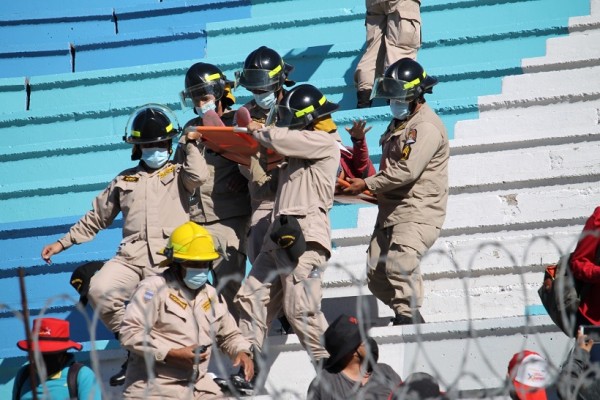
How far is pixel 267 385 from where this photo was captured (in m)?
7.33

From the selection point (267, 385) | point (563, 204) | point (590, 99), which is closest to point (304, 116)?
point (267, 385)

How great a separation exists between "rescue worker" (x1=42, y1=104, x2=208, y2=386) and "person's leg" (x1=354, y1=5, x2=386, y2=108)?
2.12 metres

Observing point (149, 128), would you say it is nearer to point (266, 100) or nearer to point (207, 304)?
point (266, 100)

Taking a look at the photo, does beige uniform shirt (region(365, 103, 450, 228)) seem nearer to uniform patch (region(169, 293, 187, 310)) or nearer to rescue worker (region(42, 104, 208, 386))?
rescue worker (region(42, 104, 208, 386))

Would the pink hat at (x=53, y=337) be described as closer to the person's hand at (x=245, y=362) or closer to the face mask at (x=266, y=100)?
the person's hand at (x=245, y=362)

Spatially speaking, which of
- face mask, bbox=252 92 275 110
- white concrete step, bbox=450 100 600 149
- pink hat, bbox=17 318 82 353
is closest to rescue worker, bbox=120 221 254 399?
pink hat, bbox=17 318 82 353

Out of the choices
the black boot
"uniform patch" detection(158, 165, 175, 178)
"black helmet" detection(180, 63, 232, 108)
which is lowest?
the black boot

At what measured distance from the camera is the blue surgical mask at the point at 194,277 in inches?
260

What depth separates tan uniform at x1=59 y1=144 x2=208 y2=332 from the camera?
7500 millimetres

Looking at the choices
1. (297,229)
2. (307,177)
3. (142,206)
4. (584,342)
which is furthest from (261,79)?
(584,342)

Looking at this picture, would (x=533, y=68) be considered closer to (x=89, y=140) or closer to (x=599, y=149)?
(x=599, y=149)

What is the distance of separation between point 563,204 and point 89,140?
3689 millimetres

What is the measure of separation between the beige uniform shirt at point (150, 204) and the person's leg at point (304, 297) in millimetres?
776

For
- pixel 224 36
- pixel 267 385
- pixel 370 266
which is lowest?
pixel 267 385
